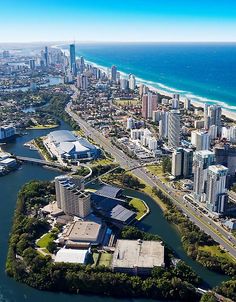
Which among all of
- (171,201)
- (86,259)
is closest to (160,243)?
(86,259)

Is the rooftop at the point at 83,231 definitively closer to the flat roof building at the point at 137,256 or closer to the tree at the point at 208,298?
the flat roof building at the point at 137,256

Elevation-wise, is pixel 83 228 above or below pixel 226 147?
below

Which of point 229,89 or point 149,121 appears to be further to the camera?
point 229,89

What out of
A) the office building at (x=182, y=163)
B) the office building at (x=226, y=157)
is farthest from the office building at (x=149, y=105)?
the office building at (x=226, y=157)

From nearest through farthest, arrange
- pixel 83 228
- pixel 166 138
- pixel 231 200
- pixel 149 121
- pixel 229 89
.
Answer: pixel 83 228, pixel 231 200, pixel 166 138, pixel 149 121, pixel 229 89

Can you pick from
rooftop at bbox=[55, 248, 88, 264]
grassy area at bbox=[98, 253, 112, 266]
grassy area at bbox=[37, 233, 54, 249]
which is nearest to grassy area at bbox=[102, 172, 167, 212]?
grassy area at bbox=[98, 253, 112, 266]

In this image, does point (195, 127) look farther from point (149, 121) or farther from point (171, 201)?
point (171, 201)

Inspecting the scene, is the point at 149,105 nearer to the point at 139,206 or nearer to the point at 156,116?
the point at 156,116

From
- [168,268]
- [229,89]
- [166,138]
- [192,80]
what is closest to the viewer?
[168,268]
